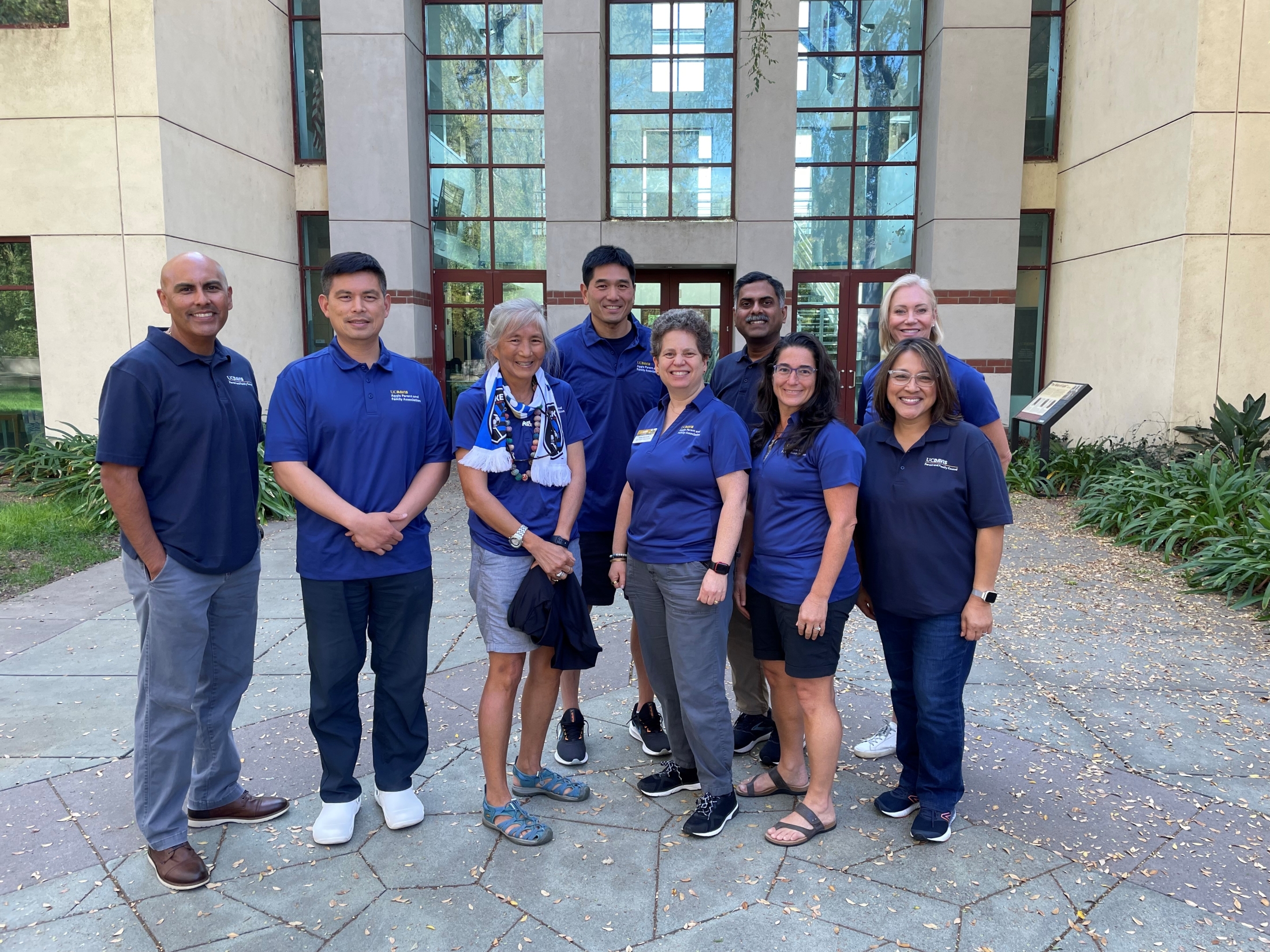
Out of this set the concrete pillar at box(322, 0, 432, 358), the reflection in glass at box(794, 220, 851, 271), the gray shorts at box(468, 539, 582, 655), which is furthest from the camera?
the reflection in glass at box(794, 220, 851, 271)

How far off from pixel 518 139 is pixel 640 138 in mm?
2000

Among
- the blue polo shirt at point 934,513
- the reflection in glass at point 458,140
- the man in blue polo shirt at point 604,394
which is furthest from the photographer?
the reflection in glass at point 458,140

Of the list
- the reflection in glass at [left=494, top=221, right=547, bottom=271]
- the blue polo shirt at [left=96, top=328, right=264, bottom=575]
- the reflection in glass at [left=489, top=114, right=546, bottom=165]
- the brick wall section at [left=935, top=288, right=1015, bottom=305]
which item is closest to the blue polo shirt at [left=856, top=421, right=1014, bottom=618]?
the blue polo shirt at [left=96, top=328, right=264, bottom=575]

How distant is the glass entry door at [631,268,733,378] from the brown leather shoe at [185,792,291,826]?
992 cm

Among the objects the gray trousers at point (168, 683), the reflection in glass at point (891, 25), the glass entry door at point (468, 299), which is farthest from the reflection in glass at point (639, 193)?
the gray trousers at point (168, 683)

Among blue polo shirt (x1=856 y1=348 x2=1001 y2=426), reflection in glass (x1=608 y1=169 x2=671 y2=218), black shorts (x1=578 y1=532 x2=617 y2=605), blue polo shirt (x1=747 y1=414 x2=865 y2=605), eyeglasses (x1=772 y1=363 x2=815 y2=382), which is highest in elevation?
reflection in glass (x1=608 y1=169 x2=671 y2=218)

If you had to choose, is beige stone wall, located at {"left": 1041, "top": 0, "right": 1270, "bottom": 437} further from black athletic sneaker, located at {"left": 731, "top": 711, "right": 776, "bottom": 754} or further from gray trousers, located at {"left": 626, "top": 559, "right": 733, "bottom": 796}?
gray trousers, located at {"left": 626, "top": 559, "right": 733, "bottom": 796}

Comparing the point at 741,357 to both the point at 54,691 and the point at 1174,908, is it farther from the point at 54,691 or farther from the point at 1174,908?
the point at 54,691

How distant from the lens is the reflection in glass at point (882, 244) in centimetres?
1250

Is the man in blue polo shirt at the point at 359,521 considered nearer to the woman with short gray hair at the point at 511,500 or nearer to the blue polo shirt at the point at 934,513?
the woman with short gray hair at the point at 511,500

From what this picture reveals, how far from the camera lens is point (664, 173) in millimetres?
12367

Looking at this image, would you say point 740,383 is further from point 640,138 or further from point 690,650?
point 640,138

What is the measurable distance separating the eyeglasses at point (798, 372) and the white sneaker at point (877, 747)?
6.17 feet

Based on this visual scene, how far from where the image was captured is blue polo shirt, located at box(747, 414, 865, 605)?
3.08 meters
